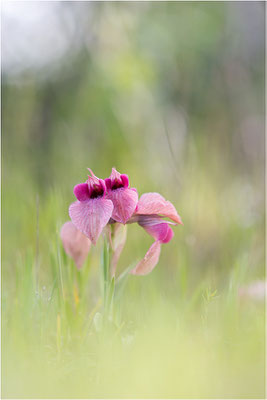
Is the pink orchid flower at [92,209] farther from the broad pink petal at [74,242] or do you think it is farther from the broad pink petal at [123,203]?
the broad pink petal at [74,242]

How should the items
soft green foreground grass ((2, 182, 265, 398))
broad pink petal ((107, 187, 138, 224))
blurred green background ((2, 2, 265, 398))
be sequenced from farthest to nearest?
blurred green background ((2, 2, 265, 398)) → broad pink petal ((107, 187, 138, 224)) → soft green foreground grass ((2, 182, 265, 398))

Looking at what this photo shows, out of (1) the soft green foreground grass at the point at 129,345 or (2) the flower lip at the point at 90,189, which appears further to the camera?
(2) the flower lip at the point at 90,189

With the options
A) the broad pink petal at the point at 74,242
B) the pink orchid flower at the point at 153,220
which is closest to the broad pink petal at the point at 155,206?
the pink orchid flower at the point at 153,220

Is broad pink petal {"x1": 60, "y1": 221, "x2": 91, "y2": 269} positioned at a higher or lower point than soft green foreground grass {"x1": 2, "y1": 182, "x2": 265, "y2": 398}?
higher

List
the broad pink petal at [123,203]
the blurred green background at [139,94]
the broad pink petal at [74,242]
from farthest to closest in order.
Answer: the blurred green background at [139,94]
the broad pink petal at [74,242]
the broad pink petal at [123,203]

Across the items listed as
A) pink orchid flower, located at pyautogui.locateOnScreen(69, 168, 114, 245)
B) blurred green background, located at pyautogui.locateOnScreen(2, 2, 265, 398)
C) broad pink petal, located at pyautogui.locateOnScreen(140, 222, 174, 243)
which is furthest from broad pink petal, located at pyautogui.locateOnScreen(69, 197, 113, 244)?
blurred green background, located at pyautogui.locateOnScreen(2, 2, 265, 398)

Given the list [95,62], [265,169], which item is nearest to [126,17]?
[95,62]

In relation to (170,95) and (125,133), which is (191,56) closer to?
(170,95)

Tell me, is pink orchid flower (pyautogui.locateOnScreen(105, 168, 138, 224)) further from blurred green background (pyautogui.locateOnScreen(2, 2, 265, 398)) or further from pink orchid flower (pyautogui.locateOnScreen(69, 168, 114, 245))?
blurred green background (pyautogui.locateOnScreen(2, 2, 265, 398))
